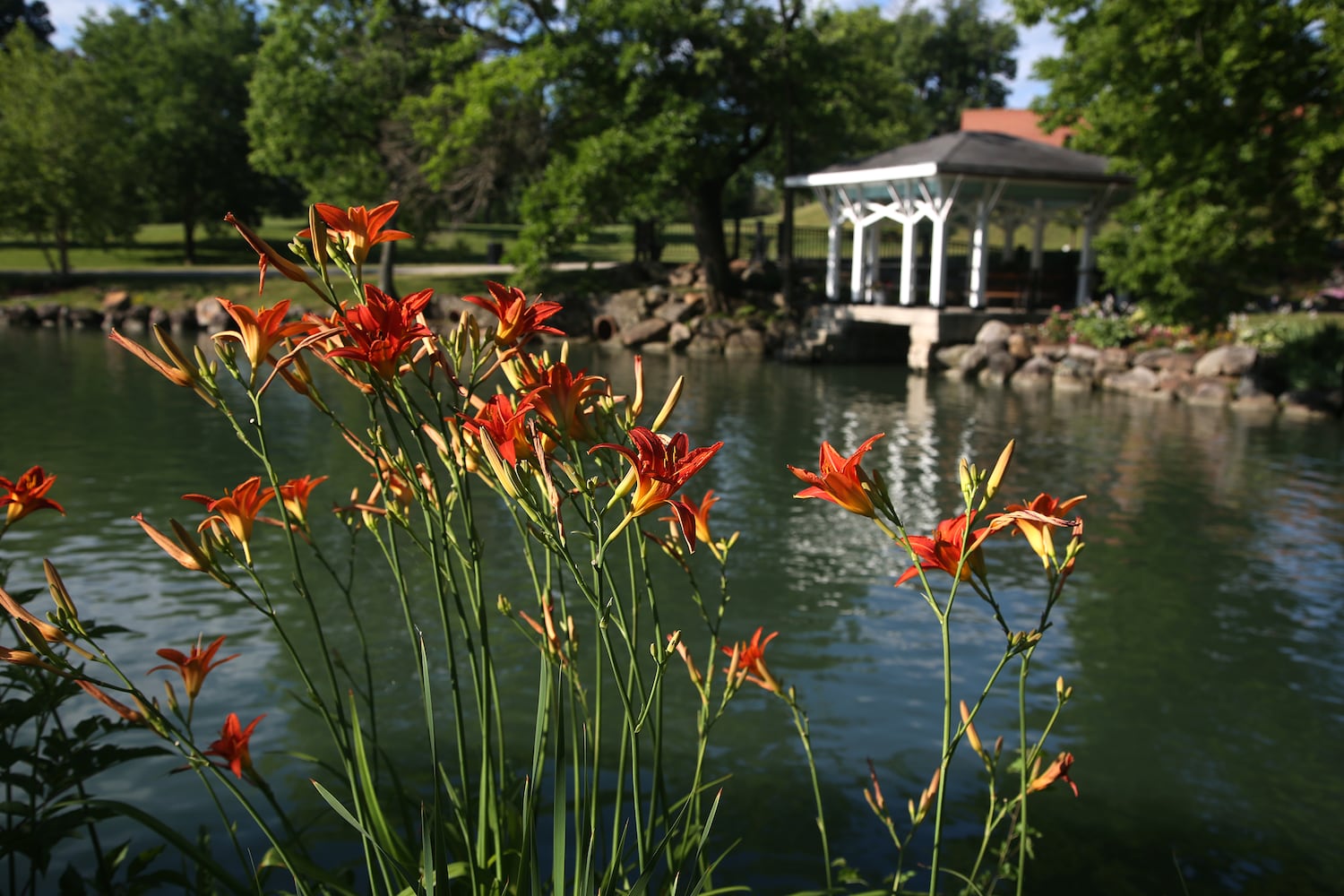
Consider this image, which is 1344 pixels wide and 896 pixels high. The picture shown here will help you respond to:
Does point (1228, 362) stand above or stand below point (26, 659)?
below

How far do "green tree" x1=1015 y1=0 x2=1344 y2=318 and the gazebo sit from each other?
4.13m

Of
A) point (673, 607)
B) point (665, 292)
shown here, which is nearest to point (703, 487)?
point (673, 607)

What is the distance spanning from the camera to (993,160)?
67.8 feet

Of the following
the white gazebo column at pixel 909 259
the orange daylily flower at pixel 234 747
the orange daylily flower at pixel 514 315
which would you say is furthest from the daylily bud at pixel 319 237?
the white gazebo column at pixel 909 259

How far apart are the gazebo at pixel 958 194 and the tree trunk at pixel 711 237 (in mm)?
2067

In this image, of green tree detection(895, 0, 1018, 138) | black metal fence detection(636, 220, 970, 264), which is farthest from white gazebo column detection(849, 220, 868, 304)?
green tree detection(895, 0, 1018, 138)

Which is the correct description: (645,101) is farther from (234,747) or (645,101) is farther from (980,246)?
(234,747)

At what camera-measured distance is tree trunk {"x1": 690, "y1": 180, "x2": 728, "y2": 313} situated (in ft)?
79.2

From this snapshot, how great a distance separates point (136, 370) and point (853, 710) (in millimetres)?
15262

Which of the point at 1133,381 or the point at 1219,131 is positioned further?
the point at 1133,381

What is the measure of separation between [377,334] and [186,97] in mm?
36636

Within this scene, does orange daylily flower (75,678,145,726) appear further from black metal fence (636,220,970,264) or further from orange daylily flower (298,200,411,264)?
black metal fence (636,220,970,264)

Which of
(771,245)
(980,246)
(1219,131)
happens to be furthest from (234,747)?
(771,245)

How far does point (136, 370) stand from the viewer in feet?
55.3
